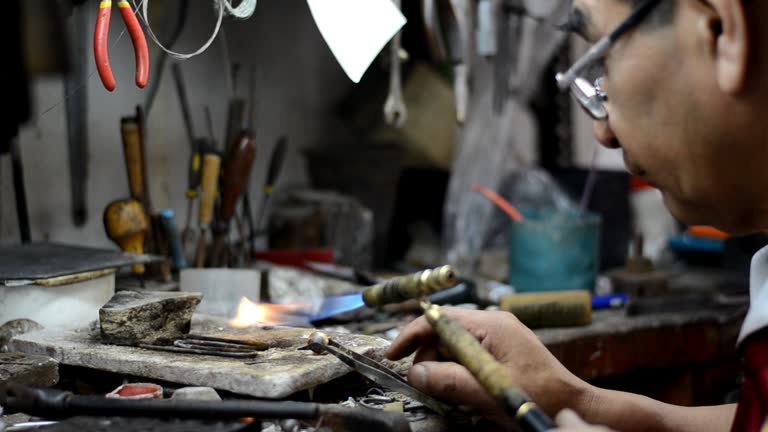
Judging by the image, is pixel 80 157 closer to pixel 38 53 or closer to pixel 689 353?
pixel 38 53

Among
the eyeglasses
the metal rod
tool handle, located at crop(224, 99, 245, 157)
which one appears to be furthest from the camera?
tool handle, located at crop(224, 99, 245, 157)

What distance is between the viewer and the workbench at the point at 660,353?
243 cm

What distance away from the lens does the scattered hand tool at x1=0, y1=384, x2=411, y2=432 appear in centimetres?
112

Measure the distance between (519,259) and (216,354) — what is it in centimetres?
176

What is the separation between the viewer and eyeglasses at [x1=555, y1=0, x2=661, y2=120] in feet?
3.55

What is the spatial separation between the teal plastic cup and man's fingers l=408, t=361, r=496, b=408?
1.65 metres

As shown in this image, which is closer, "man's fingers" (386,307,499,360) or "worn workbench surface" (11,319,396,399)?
"worn workbench surface" (11,319,396,399)

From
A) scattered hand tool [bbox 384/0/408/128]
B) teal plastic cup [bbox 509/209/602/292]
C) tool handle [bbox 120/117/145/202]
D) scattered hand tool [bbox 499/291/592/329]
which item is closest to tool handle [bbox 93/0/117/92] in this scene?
tool handle [bbox 120/117/145/202]

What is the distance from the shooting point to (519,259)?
299 centimetres

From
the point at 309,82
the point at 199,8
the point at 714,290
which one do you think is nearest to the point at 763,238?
the point at 714,290

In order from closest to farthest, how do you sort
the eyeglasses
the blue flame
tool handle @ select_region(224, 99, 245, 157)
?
1. the eyeglasses
2. the blue flame
3. tool handle @ select_region(224, 99, 245, 157)

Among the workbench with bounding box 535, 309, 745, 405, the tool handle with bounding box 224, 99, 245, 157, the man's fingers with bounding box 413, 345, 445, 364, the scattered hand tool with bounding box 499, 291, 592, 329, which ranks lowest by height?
the workbench with bounding box 535, 309, 745, 405

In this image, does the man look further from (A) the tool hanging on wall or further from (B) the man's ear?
(A) the tool hanging on wall

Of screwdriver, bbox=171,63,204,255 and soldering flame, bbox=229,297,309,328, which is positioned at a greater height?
screwdriver, bbox=171,63,204,255
